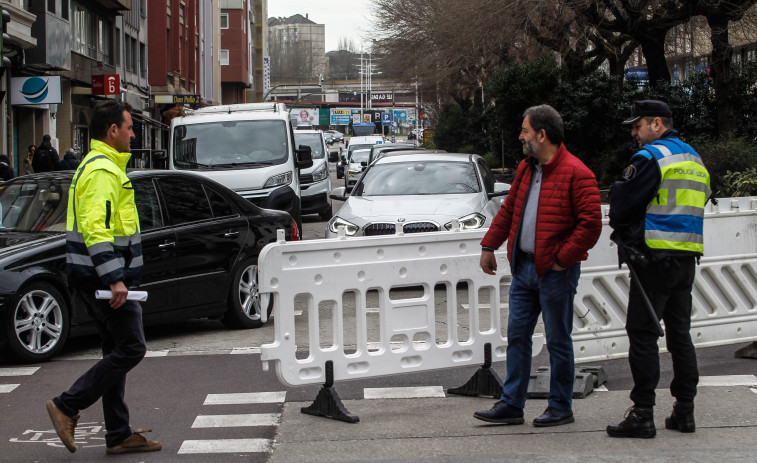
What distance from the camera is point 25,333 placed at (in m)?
8.37

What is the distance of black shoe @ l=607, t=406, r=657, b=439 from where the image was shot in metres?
5.83

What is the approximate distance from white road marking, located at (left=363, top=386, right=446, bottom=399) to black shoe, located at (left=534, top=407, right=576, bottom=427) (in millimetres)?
1105

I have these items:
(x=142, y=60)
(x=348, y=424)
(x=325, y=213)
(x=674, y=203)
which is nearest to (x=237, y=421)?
(x=348, y=424)

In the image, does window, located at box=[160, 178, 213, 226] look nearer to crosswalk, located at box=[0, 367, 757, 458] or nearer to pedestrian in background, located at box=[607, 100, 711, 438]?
crosswalk, located at box=[0, 367, 757, 458]

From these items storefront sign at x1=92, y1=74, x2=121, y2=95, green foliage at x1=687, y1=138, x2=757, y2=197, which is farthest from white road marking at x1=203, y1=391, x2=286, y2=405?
storefront sign at x1=92, y1=74, x2=121, y2=95

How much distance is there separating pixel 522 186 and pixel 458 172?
817 cm

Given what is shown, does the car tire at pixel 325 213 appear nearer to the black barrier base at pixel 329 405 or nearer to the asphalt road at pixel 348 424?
the asphalt road at pixel 348 424

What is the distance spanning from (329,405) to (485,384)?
1.18 metres

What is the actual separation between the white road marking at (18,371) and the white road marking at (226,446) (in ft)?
8.49

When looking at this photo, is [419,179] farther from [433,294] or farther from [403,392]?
[433,294]

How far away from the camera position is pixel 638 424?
583 centimetres

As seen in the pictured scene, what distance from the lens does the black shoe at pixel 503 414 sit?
242 inches

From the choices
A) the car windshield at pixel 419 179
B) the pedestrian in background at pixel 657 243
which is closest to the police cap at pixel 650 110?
the pedestrian in background at pixel 657 243

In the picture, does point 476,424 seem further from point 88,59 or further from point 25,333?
point 88,59
